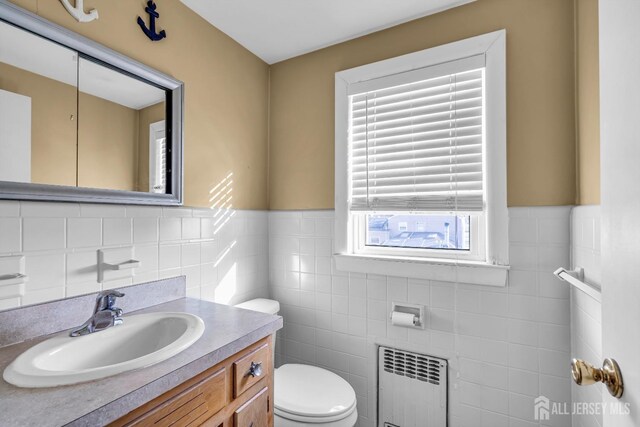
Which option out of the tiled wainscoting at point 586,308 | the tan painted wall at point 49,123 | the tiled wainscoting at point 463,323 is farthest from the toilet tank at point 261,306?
the tiled wainscoting at point 586,308

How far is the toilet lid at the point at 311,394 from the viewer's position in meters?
1.30

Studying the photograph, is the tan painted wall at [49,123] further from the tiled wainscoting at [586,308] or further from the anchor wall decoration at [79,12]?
the tiled wainscoting at [586,308]

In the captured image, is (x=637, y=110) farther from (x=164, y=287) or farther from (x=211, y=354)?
(x=164, y=287)

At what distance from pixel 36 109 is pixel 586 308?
6.97 ft

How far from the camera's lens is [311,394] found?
56.0 inches

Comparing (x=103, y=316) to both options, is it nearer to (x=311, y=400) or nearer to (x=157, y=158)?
(x=157, y=158)

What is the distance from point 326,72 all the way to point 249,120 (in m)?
0.60

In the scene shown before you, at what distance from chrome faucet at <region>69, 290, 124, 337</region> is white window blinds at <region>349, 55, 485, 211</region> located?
4.19ft

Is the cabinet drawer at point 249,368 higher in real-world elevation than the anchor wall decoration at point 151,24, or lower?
lower

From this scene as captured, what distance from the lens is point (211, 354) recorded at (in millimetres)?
870

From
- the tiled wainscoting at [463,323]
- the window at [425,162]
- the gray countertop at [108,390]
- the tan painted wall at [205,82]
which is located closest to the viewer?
the gray countertop at [108,390]

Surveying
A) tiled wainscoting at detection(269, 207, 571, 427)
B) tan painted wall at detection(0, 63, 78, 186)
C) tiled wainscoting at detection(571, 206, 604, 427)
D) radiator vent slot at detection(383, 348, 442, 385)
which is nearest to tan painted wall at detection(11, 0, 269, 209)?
tan painted wall at detection(0, 63, 78, 186)

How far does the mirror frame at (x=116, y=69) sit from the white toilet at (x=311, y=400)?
1069mm

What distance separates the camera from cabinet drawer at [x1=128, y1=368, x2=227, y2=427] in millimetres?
734
